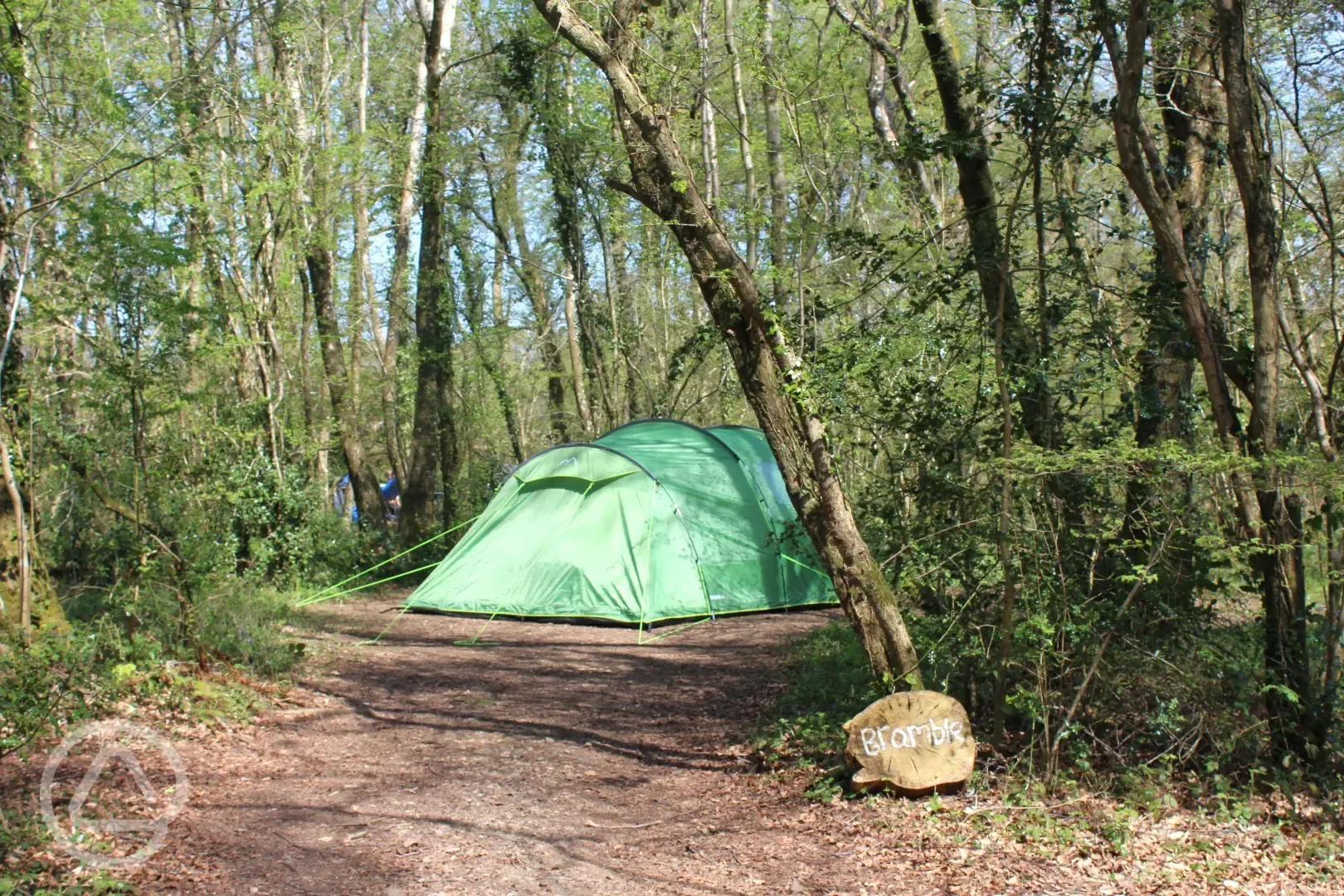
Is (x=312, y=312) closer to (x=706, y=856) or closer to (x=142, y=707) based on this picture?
(x=142, y=707)

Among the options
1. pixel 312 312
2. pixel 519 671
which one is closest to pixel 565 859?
pixel 519 671

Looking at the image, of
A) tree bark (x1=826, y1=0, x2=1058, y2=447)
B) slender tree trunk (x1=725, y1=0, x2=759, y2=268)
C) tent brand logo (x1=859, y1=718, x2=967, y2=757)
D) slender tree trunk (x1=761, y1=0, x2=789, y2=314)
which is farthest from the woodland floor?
slender tree trunk (x1=725, y1=0, x2=759, y2=268)

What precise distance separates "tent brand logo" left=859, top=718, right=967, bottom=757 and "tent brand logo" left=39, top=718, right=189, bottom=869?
3257mm

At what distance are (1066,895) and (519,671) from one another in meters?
5.43

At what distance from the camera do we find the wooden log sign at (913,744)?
503 cm

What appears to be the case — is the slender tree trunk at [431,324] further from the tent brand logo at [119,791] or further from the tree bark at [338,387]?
the tent brand logo at [119,791]

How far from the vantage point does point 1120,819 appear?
4574mm

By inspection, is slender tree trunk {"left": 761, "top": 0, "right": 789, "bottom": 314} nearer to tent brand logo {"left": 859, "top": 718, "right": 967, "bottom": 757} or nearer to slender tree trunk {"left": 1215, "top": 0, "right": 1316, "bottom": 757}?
slender tree trunk {"left": 1215, "top": 0, "right": 1316, "bottom": 757}

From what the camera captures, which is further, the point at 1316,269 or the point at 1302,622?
the point at 1316,269

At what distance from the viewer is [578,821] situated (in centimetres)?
512

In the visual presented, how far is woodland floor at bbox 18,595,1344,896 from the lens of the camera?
13.9 feet

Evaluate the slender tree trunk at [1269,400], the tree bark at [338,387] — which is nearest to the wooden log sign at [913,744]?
the slender tree trunk at [1269,400]

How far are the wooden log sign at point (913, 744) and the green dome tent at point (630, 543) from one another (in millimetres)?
5276

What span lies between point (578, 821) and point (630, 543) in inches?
220
